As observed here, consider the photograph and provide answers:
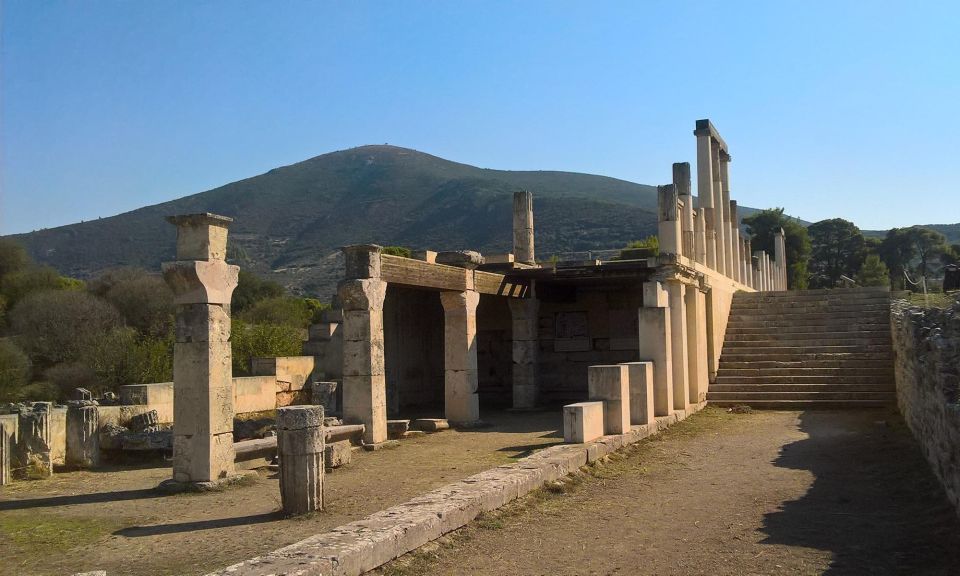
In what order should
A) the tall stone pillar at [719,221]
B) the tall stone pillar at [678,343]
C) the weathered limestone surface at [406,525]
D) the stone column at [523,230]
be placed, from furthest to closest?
1. the tall stone pillar at [719,221]
2. the stone column at [523,230]
3. the tall stone pillar at [678,343]
4. the weathered limestone surface at [406,525]

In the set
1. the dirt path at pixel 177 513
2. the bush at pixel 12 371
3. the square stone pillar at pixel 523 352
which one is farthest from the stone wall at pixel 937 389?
the bush at pixel 12 371

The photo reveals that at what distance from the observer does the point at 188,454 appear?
978 centimetres

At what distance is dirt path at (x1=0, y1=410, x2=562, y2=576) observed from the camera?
658 cm

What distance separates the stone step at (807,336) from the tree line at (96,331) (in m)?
12.1

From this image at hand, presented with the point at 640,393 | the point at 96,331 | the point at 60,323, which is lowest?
the point at 640,393

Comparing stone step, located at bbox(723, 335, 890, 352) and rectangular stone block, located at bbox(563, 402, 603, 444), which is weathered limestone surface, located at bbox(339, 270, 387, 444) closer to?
rectangular stone block, located at bbox(563, 402, 603, 444)

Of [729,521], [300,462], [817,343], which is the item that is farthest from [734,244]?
[300,462]

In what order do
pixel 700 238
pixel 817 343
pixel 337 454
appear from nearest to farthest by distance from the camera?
pixel 337 454 < pixel 817 343 < pixel 700 238

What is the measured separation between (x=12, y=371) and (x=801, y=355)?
20761mm

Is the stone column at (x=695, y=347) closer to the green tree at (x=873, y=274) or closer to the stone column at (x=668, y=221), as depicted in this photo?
the stone column at (x=668, y=221)

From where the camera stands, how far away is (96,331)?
28812 mm

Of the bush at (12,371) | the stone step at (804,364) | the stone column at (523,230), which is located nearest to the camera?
the stone step at (804,364)

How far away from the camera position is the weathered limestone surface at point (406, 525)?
5.39 meters

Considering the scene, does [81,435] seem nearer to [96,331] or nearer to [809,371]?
[809,371]
